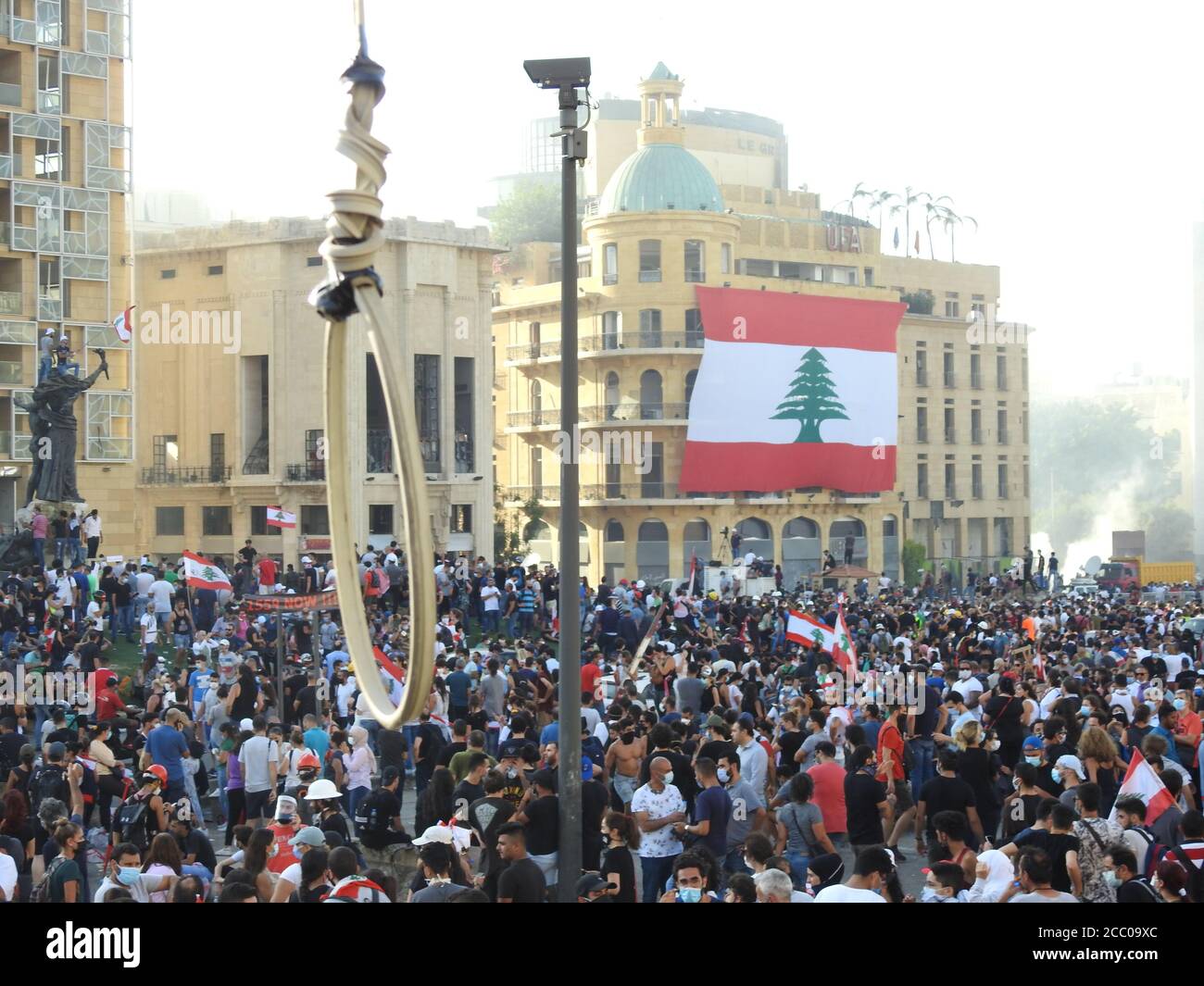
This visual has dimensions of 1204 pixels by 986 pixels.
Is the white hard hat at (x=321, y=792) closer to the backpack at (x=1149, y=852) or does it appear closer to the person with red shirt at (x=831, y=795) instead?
the person with red shirt at (x=831, y=795)

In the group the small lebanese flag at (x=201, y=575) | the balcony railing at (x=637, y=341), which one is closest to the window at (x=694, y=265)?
the balcony railing at (x=637, y=341)

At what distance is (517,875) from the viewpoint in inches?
364

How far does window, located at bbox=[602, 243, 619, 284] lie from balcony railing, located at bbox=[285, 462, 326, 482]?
59.0 feet

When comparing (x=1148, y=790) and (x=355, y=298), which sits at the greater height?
(x=355, y=298)

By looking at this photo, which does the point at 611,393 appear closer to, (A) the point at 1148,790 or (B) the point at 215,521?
(B) the point at 215,521

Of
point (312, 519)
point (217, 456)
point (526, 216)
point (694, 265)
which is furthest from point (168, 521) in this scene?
point (526, 216)

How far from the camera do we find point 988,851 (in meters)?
9.09

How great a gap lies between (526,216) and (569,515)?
299 feet

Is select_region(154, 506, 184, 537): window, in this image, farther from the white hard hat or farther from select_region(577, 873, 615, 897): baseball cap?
select_region(577, 873, 615, 897): baseball cap

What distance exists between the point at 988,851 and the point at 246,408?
154 feet

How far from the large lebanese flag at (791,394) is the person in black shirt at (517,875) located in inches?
2067
